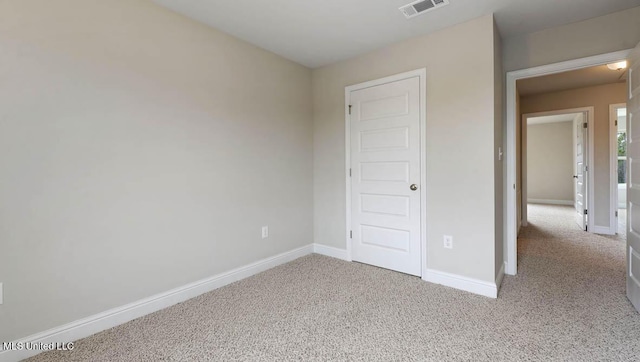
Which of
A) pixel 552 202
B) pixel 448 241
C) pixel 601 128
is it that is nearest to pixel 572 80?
pixel 601 128

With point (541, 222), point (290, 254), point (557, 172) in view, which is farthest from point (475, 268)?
point (557, 172)

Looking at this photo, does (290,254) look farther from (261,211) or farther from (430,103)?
(430,103)

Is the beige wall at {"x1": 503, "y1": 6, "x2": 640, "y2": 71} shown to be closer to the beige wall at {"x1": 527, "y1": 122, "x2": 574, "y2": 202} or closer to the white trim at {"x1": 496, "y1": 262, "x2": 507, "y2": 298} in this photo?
the white trim at {"x1": 496, "y1": 262, "x2": 507, "y2": 298}

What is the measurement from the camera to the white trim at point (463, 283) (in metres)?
2.41

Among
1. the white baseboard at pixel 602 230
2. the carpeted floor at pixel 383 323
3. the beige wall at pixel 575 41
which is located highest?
the beige wall at pixel 575 41

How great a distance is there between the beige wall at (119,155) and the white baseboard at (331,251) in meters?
0.84

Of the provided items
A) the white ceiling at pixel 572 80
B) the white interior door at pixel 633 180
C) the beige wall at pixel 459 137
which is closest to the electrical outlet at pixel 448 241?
the beige wall at pixel 459 137

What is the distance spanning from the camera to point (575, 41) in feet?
8.48

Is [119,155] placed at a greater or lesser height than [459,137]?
lesser

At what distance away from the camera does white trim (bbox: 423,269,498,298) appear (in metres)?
2.41

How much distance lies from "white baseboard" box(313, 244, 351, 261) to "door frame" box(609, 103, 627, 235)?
4.47 metres

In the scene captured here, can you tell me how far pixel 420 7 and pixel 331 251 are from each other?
8.83ft

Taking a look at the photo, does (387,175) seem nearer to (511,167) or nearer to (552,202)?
(511,167)

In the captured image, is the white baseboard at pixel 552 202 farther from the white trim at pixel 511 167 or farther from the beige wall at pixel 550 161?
the white trim at pixel 511 167
